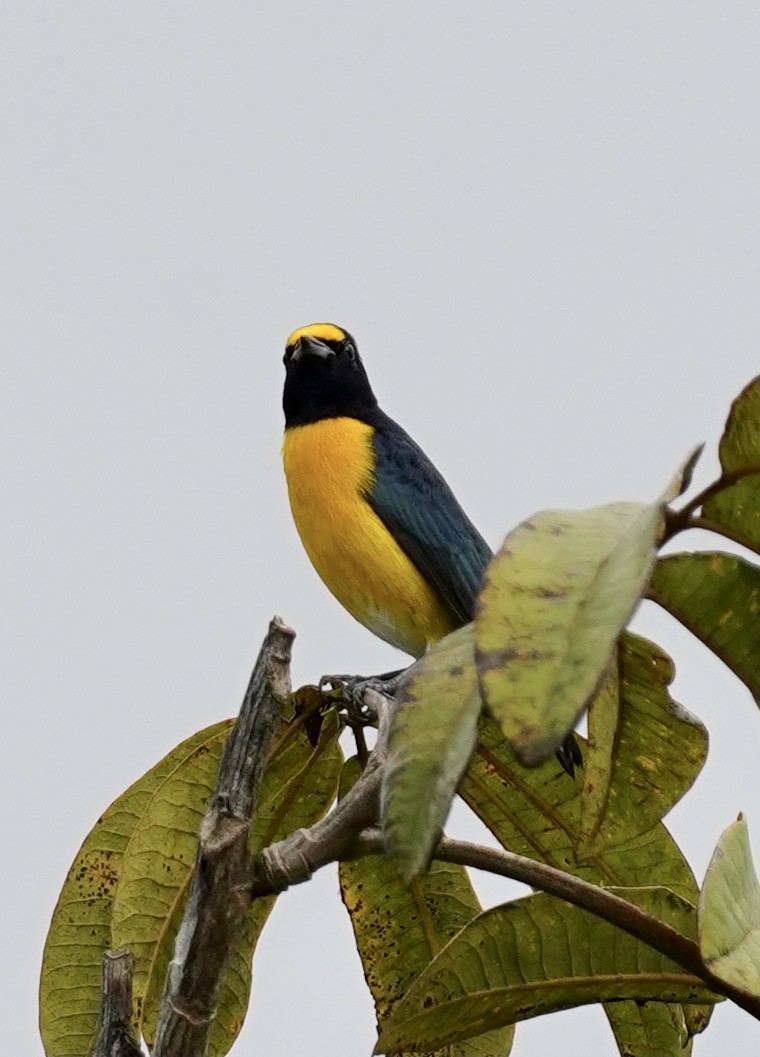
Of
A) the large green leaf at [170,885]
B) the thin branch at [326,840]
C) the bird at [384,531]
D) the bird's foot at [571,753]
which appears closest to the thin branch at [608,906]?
the thin branch at [326,840]

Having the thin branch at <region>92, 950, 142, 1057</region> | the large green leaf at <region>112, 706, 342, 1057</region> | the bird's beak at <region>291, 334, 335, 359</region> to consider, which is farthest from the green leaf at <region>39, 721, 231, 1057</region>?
the bird's beak at <region>291, 334, 335, 359</region>

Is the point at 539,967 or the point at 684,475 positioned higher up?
the point at 684,475

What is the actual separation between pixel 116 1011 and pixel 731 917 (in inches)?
32.6

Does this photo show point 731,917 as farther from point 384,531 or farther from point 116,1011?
point 384,531

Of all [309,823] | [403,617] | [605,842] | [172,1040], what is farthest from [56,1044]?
[403,617]

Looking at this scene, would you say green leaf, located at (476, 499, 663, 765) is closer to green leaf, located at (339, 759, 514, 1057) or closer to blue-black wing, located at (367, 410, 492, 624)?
green leaf, located at (339, 759, 514, 1057)

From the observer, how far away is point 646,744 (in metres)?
2.09

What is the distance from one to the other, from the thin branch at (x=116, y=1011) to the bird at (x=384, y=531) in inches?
105

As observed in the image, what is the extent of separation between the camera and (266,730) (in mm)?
2033

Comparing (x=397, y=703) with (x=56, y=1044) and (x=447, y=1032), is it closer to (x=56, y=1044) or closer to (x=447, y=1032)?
(x=447, y=1032)

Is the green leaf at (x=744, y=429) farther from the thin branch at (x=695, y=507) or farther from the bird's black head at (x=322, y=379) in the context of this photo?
the bird's black head at (x=322, y=379)

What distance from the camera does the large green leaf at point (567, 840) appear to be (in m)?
2.32

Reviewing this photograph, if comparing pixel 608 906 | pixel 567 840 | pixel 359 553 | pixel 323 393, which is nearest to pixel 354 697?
pixel 567 840

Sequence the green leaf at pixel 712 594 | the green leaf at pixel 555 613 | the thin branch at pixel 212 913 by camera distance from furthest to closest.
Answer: the thin branch at pixel 212 913
the green leaf at pixel 712 594
the green leaf at pixel 555 613
